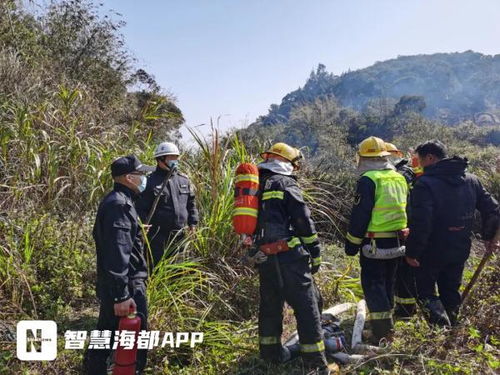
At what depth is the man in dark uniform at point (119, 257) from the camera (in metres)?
2.73

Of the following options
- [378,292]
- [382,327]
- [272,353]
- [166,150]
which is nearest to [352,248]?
[378,292]

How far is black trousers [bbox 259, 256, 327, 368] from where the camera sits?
10.1 ft

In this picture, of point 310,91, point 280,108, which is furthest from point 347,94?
point 280,108

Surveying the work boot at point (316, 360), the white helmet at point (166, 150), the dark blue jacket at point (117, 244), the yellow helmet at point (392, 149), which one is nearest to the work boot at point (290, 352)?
the work boot at point (316, 360)

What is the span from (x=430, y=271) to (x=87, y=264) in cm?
359

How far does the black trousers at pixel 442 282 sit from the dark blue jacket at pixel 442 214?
8 centimetres

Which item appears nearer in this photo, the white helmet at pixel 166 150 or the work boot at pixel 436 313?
the work boot at pixel 436 313

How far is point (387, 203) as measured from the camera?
11.5 ft

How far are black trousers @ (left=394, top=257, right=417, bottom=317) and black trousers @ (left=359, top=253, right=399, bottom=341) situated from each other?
0.39 metres

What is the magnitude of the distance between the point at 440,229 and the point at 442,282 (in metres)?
0.55

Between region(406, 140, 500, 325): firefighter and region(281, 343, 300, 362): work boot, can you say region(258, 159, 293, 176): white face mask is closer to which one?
region(406, 140, 500, 325): firefighter

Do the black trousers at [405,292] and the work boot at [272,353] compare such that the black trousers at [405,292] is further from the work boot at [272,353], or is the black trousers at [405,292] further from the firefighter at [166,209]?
the firefighter at [166,209]

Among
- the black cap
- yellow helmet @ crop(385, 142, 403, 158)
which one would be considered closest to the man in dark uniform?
the black cap

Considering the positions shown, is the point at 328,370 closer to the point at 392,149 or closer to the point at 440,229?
the point at 440,229
